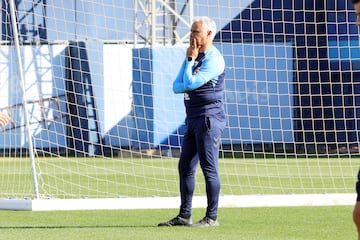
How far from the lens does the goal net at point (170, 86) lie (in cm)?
2302

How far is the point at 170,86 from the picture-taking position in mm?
26031

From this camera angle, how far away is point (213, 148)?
29.4ft

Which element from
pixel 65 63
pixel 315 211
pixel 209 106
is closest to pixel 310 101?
pixel 65 63

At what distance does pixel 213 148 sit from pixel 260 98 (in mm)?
17121

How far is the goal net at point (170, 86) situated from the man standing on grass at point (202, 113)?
33.3ft

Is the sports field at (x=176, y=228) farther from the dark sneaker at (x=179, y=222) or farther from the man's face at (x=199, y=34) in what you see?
the man's face at (x=199, y=34)

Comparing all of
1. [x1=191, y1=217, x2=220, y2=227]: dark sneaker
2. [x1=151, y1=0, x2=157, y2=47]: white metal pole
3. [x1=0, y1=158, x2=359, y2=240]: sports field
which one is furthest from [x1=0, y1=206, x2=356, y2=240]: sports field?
[x1=151, y1=0, x2=157, y2=47]: white metal pole

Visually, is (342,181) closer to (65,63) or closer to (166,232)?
(166,232)

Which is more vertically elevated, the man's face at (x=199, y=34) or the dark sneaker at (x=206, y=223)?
the man's face at (x=199, y=34)

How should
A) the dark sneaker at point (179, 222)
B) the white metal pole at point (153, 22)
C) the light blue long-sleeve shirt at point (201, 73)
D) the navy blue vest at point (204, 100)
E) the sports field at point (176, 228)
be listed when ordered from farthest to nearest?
the white metal pole at point (153, 22) → the dark sneaker at point (179, 222) → the navy blue vest at point (204, 100) → the light blue long-sleeve shirt at point (201, 73) → the sports field at point (176, 228)

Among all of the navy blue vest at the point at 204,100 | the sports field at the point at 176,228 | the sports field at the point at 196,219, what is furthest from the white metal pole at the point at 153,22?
the navy blue vest at the point at 204,100

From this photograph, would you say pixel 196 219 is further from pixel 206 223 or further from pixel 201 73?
pixel 201 73

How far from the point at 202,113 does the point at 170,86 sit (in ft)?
55.9

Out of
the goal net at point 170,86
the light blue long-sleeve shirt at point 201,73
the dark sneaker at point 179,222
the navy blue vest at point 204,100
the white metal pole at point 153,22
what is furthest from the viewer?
the white metal pole at point 153,22
